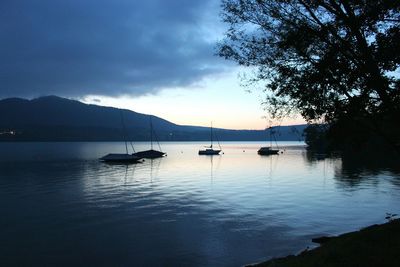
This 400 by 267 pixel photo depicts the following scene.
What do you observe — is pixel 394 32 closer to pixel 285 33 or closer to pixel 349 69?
pixel 349 69

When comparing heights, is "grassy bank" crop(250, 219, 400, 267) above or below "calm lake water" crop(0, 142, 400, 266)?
above

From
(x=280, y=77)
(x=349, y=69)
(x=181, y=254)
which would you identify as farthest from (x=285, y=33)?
(x=181, y=254)

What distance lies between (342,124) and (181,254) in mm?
14554

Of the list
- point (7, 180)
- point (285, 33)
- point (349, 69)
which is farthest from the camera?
point (7, 180)

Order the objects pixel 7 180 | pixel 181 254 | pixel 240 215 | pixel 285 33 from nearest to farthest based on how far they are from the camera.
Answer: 1. pixel 285 33
2. pixel 181 254
3. pixel 240 215
4. pixel 7 180

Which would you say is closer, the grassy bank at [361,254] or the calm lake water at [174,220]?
the grassy bank at [361,254]

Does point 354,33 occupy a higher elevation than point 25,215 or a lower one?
higher

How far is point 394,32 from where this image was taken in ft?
45.8

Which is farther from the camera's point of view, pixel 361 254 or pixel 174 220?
pixel 174 220

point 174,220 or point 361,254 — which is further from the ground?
point 361,254

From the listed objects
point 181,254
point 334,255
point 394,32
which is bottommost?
point 181,254

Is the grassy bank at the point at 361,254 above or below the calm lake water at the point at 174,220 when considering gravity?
above

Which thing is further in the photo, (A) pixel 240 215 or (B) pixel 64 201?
(B) pixel 64 201

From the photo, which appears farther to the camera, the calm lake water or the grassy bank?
the calm lake water
